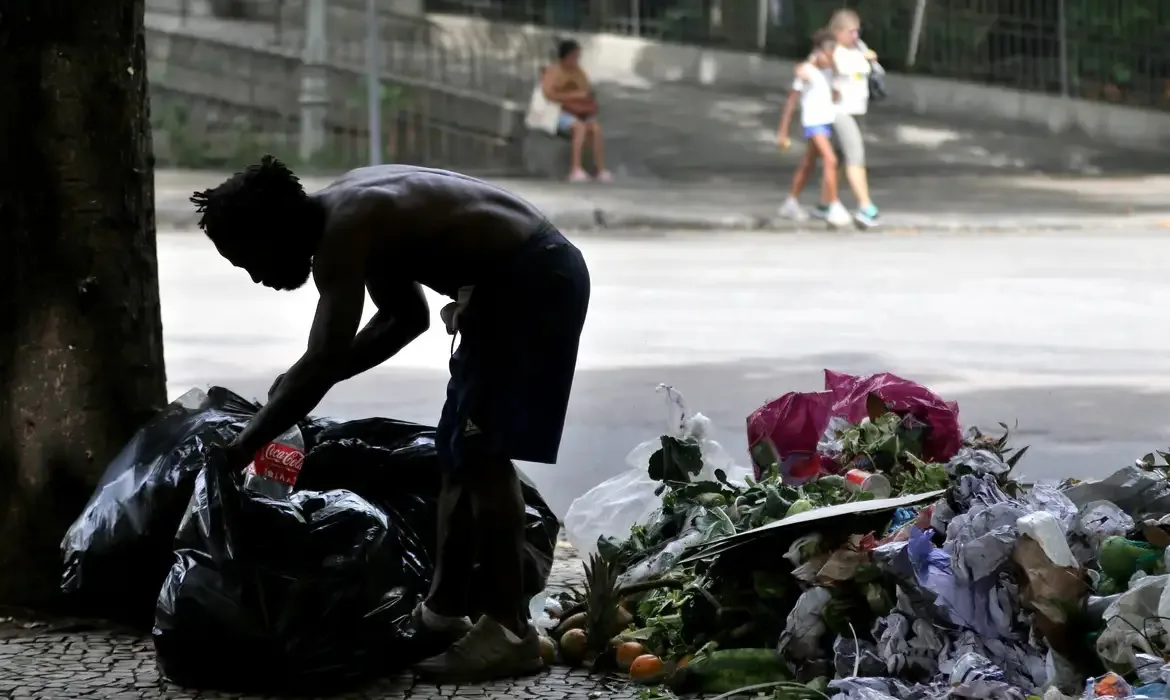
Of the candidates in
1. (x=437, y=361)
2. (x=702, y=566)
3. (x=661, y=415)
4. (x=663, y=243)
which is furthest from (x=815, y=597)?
(x=663, y=243)

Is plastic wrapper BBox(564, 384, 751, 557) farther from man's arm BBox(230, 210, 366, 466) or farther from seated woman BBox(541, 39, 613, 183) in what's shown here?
seated woman BBox(541, 39, 613, 183)

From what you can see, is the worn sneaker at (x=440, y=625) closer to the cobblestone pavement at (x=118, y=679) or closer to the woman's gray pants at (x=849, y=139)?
the cobblestone pavement at (x=118, y=679)

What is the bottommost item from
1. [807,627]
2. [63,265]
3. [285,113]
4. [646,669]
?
[646,669]

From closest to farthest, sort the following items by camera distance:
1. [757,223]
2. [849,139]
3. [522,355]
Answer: [522,355] → [849,139] → [757,223]

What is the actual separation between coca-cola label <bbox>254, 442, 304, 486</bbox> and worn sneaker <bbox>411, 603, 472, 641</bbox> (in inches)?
17.2

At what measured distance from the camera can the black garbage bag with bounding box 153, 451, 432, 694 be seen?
364 cm

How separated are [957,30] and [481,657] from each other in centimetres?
2089

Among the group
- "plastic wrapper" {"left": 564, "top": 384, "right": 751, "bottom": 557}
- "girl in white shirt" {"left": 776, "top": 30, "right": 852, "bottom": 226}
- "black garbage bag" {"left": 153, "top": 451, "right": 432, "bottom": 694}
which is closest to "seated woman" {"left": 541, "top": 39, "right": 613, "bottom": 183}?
"girl in white shirt" {"left": 776, "top": 30, "right": 852, "bottom": 226}

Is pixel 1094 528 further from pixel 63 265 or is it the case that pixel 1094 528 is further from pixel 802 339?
pixel 802 339

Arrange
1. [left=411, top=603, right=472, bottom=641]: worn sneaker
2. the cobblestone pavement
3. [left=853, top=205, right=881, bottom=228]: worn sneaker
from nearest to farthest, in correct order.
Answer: the cobblestone pavement, [left=411, top=603, right=472, bottom=641]: worn sneaker, [left=853, top=205, right=881, bottom=228]: worn sneaker

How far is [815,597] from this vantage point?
3.69m

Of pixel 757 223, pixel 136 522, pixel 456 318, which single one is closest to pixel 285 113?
pixel 757 223

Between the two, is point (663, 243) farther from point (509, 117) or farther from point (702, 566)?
point (702, 566)

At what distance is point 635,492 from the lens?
473cm
